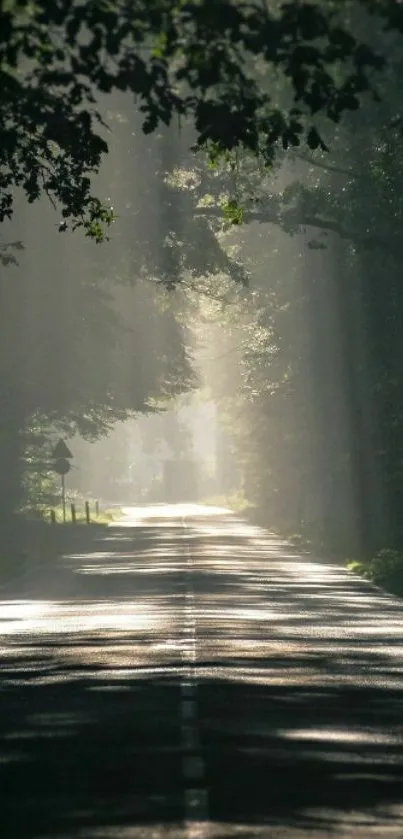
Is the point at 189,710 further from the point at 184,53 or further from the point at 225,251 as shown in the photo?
the point at 225,251

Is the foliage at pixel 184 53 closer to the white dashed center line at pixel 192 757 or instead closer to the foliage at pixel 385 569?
the white dashed center line at pixel 192 757

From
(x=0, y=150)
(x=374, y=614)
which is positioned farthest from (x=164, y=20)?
(x=374, y=614)

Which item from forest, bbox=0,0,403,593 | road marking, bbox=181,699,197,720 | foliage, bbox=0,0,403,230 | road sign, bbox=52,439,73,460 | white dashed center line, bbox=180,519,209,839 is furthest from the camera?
road sign, bbox=52,439,73,460

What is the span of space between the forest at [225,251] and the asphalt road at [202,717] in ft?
16.1

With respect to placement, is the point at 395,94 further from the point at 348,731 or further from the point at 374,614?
the point at 348,731

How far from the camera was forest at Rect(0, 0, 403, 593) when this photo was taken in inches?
606

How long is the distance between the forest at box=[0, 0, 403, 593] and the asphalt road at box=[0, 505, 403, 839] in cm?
491

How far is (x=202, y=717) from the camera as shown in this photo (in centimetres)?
1492

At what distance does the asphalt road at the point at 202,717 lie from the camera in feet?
33.4

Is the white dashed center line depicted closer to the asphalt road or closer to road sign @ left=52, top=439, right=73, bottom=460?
the asphalt road

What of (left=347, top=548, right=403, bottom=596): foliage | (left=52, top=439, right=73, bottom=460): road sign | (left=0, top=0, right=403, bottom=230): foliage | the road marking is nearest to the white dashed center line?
the road marking

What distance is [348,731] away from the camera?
1397 cm

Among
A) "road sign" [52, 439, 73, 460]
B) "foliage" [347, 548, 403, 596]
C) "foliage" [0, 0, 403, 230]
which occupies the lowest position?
"foliage" [347, 548, 403, 596]

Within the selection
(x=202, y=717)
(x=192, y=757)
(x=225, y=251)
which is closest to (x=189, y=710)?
(x=202, y=717)
